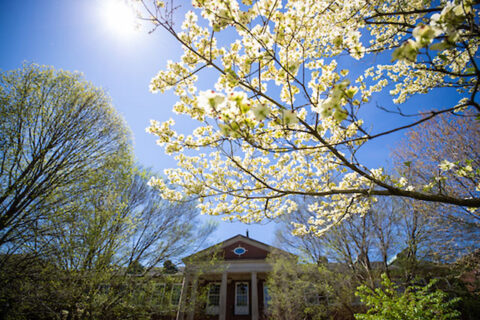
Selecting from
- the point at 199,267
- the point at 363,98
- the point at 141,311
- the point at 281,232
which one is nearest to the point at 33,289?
the point at 141,311

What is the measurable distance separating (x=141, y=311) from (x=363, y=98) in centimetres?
902

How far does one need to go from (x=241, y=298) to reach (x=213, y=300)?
202cm

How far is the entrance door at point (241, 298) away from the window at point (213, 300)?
1.34 meters

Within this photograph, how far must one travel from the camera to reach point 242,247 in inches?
611

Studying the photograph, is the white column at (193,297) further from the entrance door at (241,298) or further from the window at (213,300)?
the entrance door at (241,298)

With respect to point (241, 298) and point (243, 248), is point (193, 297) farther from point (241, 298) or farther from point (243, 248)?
point (243, 248)

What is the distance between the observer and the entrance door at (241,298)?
13555 millimetres

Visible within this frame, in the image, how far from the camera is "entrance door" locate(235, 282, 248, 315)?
13.6m

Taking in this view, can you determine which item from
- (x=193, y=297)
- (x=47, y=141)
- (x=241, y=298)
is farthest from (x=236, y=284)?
(x=47, y=141)

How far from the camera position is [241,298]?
14.2 meters

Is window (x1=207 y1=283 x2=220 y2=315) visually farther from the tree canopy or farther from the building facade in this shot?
the tree canopy

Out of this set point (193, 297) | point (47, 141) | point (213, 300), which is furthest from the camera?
point (213, 300)

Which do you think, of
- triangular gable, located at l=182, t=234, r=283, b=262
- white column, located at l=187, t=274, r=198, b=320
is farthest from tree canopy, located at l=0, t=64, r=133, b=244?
triangular gable, located at l=182, t=234, r=283, b=262

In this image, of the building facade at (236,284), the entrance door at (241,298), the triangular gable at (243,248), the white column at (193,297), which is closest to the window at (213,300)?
the building facade at (236,284)
